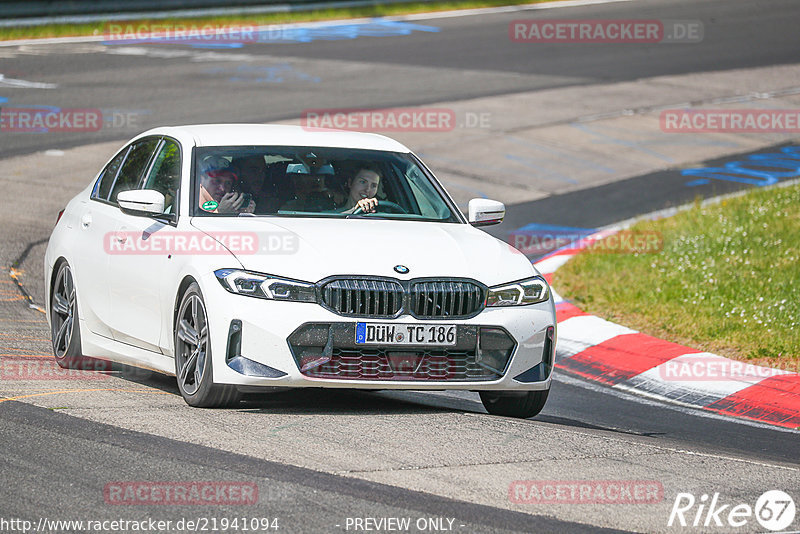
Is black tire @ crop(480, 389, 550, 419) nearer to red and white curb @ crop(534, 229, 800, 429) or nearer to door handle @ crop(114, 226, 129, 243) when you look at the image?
red and white curb @ crop(534, 229, 800, 429)

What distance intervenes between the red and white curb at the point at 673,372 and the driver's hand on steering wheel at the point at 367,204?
2.53 meters

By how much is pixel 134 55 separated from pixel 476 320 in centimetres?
2016

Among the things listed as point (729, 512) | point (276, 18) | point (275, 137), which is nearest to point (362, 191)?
point (275, 137)

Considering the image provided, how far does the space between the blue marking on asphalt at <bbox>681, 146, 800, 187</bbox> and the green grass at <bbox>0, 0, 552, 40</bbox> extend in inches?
564

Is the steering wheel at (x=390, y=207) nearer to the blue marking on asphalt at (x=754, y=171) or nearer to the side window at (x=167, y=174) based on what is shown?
the side window at (x=167, y=174)

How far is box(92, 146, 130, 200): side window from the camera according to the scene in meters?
8.77

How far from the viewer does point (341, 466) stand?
19.2 ft

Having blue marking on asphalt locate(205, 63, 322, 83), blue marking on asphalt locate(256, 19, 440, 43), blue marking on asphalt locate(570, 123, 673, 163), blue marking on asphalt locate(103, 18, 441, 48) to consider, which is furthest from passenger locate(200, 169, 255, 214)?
blue marking on asphalt locate(256, 19, 440, 43)

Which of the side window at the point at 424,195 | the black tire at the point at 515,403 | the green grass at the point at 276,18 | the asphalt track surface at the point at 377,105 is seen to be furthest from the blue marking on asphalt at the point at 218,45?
the black tire at the point at 515,403

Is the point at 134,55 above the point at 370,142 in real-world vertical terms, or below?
below

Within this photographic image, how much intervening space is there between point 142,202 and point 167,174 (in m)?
0.60

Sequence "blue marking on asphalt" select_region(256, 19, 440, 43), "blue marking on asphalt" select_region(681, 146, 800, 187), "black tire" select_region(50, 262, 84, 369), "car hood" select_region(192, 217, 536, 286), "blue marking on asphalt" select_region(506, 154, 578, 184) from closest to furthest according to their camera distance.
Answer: "car hood" select_region(192, 217, 536, 286) < "black tire" select_region(50, 262, 84, 369) < "blue marking on asphalt" select_region(506, 154, 578, 184) < "blue marking on asphalt" select_region(681, 146, 800, 187) < "blue marking on asphalt" select_region(256, 19, 440, 43)

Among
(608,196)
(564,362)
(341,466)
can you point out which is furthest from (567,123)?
(341,466)

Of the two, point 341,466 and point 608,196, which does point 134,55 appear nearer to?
point 608,196
